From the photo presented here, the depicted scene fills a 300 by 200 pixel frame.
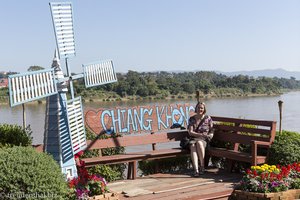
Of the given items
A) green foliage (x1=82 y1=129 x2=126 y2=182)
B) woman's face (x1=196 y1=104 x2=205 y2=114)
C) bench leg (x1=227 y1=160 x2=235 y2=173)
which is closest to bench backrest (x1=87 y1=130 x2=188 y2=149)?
green foliage (x1=82 y1=129 x2=126 y2=182)

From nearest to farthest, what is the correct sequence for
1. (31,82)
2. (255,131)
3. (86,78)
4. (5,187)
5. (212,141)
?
1. (5,187)
2. (31,82)
3. (86,78)
4. (255,131)
5. (212,141)

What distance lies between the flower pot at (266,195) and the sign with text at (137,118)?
2635 millimetres

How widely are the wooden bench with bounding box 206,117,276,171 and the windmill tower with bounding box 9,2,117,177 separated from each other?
8.32 ft

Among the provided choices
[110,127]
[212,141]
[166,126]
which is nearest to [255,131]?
[212,141]

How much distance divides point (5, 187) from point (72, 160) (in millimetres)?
1580

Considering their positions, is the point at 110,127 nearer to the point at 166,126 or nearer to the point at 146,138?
the point at 146,138

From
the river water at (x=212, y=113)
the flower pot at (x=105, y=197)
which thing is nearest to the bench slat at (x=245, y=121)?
the flower pot at (x=105, y=197)

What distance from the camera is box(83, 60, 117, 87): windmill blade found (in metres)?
6.34

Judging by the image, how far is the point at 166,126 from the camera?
8.38m

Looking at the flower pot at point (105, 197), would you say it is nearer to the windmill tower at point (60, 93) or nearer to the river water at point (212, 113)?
the windmill tower at point (60, 93)

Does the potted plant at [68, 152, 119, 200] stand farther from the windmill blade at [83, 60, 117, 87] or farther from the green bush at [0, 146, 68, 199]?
the windmill blade at [83, 60, 117, 87]

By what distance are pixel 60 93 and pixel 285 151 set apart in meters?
3.43

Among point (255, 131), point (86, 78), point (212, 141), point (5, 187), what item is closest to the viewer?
point (5, 187)

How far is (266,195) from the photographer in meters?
5.50
